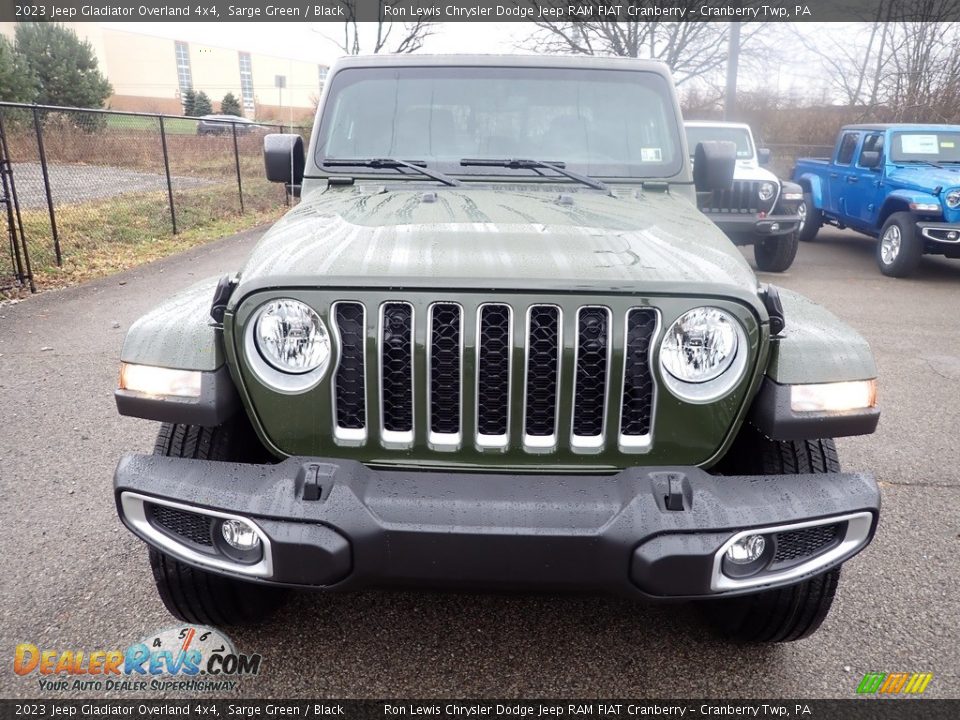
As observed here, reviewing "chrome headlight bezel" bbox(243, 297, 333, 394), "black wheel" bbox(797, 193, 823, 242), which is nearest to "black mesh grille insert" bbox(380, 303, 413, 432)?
"chrome headlight bezel" bbox(243, 297, 333, 394)

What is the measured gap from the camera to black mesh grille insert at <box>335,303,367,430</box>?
1827mm

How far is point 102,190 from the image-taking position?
10203 millimetres

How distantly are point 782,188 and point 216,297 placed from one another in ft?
27.9

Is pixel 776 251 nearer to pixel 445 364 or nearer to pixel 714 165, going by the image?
pixel 714 165

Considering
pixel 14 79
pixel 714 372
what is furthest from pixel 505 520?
pixel 14 79

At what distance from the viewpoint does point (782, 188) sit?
8852 mm

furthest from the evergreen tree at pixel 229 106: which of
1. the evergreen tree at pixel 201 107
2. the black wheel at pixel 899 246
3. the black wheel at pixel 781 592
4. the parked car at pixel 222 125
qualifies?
the black wheel at pixel 781 592

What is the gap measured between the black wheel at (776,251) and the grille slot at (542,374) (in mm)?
7830

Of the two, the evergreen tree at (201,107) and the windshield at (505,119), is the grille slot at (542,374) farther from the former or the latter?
the evergreen tree at (201,107)

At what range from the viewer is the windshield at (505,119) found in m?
3.04

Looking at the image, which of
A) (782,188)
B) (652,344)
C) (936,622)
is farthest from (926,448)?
(782,188)

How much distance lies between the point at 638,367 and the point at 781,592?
87cm

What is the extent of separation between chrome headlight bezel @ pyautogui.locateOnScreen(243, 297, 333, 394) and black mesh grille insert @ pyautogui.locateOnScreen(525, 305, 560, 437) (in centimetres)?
52

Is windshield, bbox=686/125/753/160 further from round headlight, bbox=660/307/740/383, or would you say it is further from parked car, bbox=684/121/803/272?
round headlight, bbox=660/307/740/383
